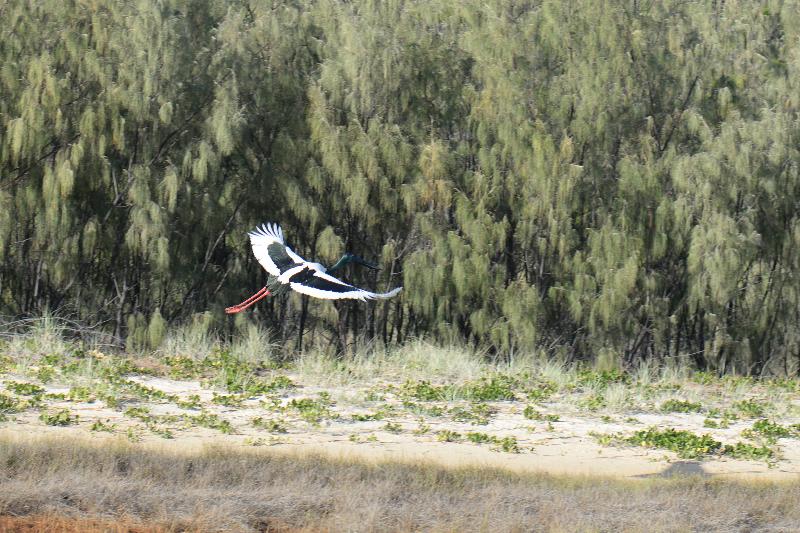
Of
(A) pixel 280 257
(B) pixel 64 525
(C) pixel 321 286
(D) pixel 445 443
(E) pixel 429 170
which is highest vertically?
(E) pixel 429 170

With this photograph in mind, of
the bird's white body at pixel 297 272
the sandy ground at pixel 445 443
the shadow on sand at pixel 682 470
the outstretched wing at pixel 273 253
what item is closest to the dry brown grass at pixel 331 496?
the shadow on sand at pixel 682 470

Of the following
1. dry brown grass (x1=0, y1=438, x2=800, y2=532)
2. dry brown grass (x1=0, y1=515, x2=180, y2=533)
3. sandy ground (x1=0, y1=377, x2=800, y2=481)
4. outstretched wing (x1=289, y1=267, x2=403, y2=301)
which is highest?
outstretched wing (x1=289, y1=267, x2=403, y2=301)

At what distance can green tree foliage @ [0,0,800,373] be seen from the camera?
50.2 ft

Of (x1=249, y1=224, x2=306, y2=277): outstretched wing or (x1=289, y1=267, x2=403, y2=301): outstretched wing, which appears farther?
(x1=249, y1=224, x2=306, y2=277): outstretched wing

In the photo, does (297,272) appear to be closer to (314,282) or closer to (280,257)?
(314,282)

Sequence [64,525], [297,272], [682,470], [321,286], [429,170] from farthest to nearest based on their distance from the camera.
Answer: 1. [429,170]
2. [297,272]
3. [321,286]
4. [682,470]
5. [64,525]

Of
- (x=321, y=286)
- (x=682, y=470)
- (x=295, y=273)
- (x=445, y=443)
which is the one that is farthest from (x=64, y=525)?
(x=682, y=470)

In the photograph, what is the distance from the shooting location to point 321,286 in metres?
10.8

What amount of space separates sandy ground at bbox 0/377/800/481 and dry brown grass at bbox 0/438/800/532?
510mm

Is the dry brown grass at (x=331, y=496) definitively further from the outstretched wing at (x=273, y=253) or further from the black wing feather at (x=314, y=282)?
the outstretched wing at (x=273, y=253)

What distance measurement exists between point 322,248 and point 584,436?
6.39 m

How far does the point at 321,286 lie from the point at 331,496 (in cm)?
329

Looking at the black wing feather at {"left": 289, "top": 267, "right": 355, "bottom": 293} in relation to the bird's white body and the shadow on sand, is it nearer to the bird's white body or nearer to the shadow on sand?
the bird's white body

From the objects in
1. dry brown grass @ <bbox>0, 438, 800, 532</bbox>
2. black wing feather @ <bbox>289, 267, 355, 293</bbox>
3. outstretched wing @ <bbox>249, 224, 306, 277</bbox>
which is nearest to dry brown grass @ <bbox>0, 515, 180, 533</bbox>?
dry brown grass @ <bbox>0, 438, 800, 532</bbox>
